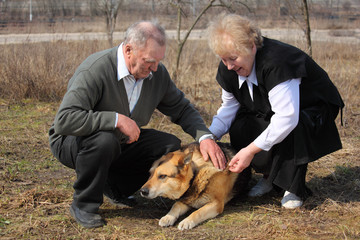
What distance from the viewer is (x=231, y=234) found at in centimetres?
332

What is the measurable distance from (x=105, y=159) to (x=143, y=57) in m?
0.89

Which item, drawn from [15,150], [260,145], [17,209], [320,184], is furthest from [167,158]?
[15,150]

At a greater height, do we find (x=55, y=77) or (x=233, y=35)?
(x=233, y=35)

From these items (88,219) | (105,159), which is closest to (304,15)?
(105,159)

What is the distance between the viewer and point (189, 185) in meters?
3.72

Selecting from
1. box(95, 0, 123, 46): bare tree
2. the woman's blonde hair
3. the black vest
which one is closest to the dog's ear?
the black vest

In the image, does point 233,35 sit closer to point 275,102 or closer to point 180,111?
point 275,102

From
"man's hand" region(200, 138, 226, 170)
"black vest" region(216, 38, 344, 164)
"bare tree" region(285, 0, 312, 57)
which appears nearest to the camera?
"black vest" region(216, 38, 344, 164)

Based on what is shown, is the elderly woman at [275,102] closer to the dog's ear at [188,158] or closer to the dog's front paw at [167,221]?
the dog's ear at [188,158]

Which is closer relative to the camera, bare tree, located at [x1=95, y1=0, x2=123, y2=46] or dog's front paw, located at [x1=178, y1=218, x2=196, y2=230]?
dog's front paw, located at [x1=178, y1=218, x2=196, y2=230]

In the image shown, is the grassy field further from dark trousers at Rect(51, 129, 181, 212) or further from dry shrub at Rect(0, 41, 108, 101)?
dark trousers at Rect(51, 129, 181, 212)

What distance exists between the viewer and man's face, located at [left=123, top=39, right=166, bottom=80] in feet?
→ 10.8

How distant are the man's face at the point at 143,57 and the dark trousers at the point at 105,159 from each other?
1.93 ft

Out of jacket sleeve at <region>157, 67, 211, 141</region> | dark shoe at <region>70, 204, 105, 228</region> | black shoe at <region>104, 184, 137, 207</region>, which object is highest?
jacket sleeve at <region>157, 67, 211, 141</region>
